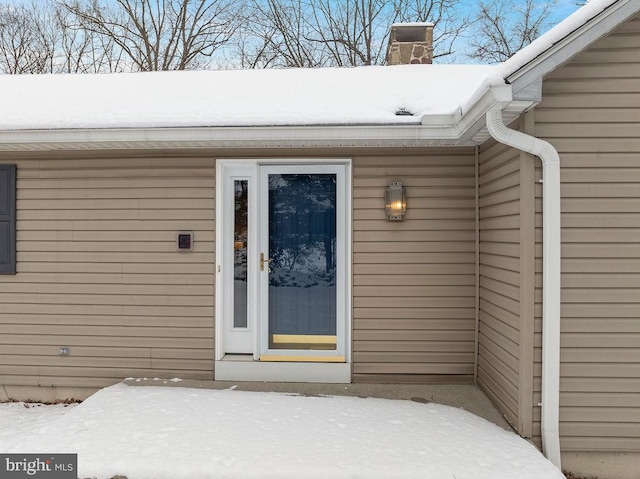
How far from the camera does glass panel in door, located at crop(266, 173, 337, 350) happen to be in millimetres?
3979

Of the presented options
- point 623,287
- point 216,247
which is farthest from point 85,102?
point 623,287

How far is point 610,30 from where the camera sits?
101 inches

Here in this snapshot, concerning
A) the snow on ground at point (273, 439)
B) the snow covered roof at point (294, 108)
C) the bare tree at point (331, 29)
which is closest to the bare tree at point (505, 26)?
the bare tree at point (331, 29)

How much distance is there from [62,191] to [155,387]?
203cm

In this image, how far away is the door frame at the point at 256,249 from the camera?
384 cm

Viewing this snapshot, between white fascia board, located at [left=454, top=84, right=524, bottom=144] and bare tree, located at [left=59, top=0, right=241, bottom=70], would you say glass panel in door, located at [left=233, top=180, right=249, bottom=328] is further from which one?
bare tree, located at [left=59, top=0, right=241, bottom=70]

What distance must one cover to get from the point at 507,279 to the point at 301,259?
5.93ft

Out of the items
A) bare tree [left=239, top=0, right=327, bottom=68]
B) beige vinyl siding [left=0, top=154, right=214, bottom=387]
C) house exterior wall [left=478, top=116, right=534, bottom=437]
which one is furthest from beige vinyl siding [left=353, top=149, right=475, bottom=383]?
bare tree [left=239, top=0, right=327, bottom=68]

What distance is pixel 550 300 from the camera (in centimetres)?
271

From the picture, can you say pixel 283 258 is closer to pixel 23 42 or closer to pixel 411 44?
pixel 411 44

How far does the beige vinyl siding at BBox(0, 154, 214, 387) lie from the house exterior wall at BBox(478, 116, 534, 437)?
7.92ft

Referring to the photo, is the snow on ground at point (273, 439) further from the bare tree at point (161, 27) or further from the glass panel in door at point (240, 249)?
the bare tree at point (161, 27)

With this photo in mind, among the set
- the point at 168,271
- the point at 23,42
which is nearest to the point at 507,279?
the point at 168,271

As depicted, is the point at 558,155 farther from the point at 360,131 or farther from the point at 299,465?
the point at 299,465
